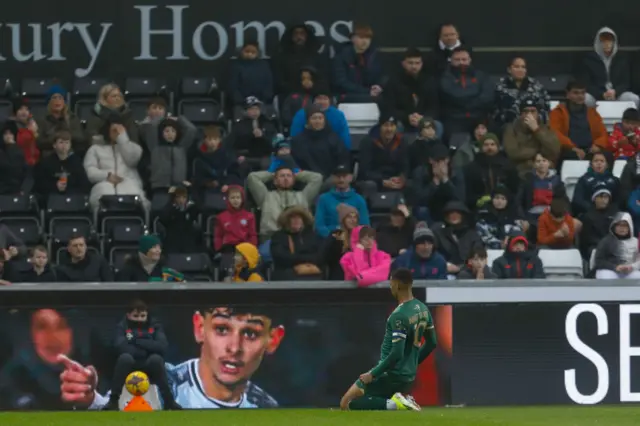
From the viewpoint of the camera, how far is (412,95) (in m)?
22.3

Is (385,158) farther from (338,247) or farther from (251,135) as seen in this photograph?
(338,247)

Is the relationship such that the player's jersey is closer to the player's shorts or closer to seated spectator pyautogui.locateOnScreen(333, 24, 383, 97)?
the player's shorts

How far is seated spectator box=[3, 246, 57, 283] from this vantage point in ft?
61.2

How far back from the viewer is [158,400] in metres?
17.6

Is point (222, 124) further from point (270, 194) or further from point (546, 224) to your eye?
point (546, 224)

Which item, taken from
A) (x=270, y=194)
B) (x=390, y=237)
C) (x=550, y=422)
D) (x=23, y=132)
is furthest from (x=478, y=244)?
(x=23, y=132)

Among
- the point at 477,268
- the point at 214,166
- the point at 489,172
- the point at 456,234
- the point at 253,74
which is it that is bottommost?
the point at 477,268

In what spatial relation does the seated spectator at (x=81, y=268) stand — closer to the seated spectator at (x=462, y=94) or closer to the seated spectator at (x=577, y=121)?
the seated spectator at (x=462, y=94)

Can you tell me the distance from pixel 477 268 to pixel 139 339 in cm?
365

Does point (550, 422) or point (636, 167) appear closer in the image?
point (550, 422)

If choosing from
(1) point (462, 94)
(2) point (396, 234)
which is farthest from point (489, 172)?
(2) point (396, 234)

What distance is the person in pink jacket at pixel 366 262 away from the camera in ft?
59.1

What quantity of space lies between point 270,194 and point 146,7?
16.7 ft

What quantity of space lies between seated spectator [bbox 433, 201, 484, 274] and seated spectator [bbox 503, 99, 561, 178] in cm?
169
